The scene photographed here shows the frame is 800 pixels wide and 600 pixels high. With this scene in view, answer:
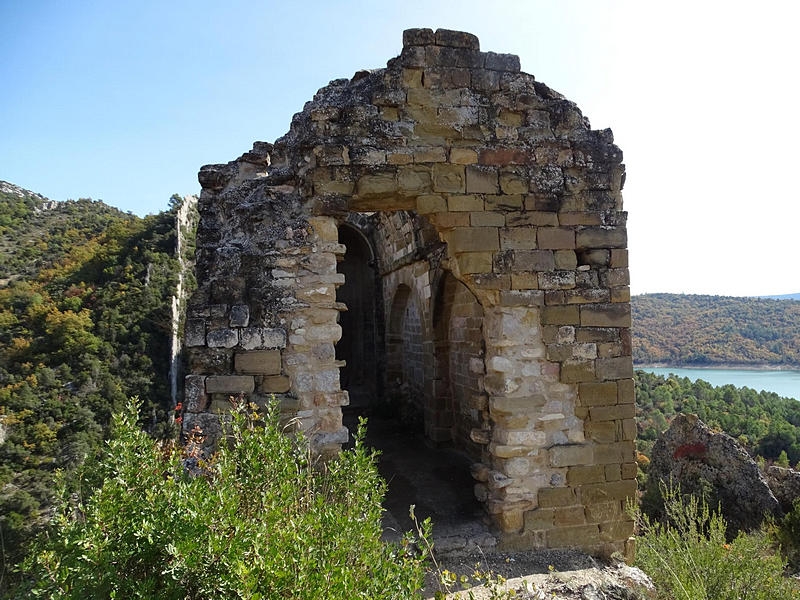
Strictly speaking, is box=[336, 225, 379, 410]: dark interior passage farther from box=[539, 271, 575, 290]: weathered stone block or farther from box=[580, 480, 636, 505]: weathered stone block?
box=[580, 480, 636, 505]: weathered stone block

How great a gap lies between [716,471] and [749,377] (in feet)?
75.1

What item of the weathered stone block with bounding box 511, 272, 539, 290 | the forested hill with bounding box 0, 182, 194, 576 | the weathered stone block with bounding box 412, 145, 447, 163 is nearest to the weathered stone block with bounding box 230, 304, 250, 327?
the weathered stone block with bounding box 412, 145, 447, 163

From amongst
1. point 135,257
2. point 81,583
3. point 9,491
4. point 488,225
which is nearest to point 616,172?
point 488,225

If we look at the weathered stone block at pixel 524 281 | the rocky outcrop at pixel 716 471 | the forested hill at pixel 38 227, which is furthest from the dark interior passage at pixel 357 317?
the forested hill at pixel 38 227

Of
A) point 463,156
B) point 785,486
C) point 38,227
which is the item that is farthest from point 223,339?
point 38,227

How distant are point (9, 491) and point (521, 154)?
53.3 ft

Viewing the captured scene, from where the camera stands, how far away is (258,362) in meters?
3.96

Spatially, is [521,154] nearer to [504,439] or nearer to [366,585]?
[504,439]

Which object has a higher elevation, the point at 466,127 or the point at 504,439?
the point at 466,127

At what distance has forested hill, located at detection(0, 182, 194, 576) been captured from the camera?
635 inches

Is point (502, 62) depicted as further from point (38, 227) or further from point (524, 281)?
point (38, 227)

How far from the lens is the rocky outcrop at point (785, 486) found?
8.65 metres

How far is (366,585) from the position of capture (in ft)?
6.80

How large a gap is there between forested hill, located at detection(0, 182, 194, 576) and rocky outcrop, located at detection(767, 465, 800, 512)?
14.3 meters
